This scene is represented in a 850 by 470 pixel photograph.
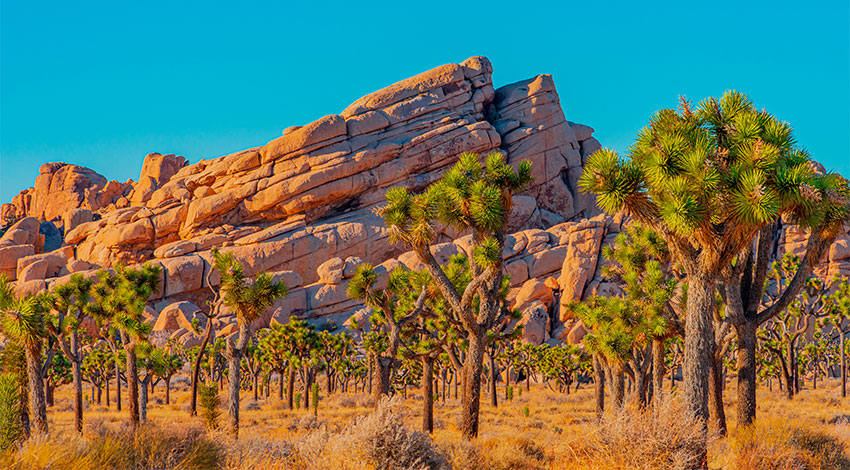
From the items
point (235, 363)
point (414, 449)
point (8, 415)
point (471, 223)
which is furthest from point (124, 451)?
point (235, 363)

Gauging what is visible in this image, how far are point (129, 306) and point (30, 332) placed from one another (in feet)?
27.1

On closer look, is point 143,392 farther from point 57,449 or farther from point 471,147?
point 471,147

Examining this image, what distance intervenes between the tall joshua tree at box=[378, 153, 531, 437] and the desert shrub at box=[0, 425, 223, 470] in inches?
297

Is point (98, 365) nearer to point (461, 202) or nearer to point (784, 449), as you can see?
point (461, 202)

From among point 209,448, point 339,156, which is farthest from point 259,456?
point 339,156

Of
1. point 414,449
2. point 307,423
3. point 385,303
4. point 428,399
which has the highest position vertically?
point 385,303

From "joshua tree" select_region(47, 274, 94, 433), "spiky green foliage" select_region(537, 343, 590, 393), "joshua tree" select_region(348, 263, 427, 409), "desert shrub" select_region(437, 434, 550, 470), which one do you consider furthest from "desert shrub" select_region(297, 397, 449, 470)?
"spiky green foliage" select_region(537, 343, 590, 393)

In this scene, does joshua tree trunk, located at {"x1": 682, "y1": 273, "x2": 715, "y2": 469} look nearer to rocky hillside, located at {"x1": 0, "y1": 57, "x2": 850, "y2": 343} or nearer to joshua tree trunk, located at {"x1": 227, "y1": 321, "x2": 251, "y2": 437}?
joshua tree trunk, located at {"x1": 227, "y1": 321, "x2": 251, "y2": 437}

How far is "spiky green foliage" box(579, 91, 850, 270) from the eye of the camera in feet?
37.1

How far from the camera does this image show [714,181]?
37.1ft

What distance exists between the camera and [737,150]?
1226cm

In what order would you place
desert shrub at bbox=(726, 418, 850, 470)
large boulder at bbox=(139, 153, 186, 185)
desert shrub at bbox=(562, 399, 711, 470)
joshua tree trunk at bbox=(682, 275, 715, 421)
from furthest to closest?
large boulder at bbox=(139, 153, 186, 185) < joshua tree trunk at bbox=(682, 275, 715, 421) < desert shrub at bbox=(726, 418, 850, 470) < desert shrub at bbox=(562, 399, 711, 470)

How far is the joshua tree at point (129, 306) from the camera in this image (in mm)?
24109

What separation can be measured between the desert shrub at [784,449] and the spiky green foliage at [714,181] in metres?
3.36
